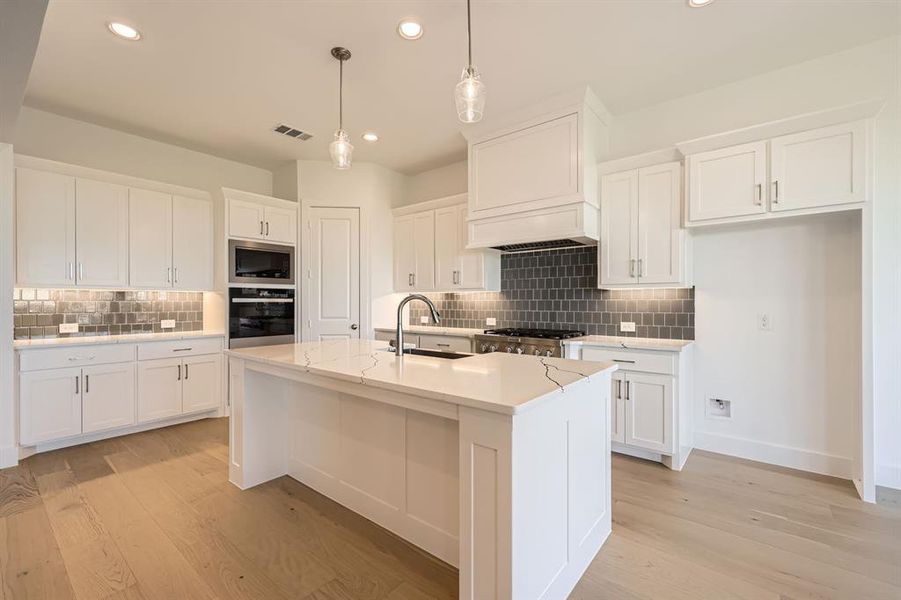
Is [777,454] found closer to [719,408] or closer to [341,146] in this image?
[719,408]

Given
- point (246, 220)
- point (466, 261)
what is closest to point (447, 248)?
point (466, 261)

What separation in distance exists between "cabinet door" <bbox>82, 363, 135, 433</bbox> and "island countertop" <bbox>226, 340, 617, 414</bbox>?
1796mm

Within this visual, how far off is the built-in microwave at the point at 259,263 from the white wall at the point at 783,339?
412 centimetres

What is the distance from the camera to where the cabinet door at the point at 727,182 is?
8.89 feet

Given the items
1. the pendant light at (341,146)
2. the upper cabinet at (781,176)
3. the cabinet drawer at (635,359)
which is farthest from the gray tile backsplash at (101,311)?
the upper cabinet at (781,176)

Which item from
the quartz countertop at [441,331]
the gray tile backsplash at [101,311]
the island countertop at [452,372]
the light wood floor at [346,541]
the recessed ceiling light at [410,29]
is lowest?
the light wood floor at [346,541]

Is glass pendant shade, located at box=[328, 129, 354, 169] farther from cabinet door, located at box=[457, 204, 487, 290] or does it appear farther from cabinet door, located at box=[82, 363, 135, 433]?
cabinet door, located at box=[82, 363, 135, 433]

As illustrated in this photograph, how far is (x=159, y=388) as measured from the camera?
12.2 ft

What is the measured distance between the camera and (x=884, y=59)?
2570 millimetres

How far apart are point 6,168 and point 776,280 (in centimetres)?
578

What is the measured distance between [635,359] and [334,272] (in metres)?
3.36

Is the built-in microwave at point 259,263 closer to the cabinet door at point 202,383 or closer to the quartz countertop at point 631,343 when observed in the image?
the cabinet door at point 202,383

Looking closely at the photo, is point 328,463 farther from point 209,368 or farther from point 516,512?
point 209,368

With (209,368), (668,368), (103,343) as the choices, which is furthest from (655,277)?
(103,343)
